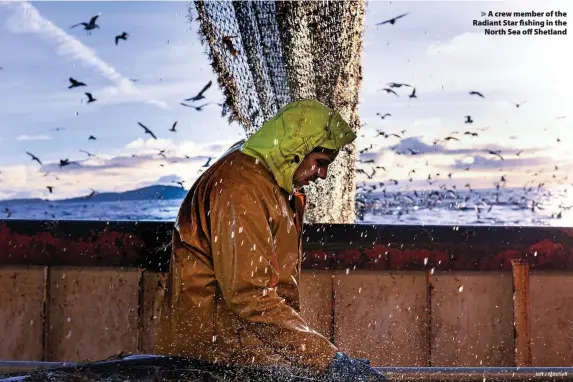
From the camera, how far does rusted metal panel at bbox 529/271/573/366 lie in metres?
4.63

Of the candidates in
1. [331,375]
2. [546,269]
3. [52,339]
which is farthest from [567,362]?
[52,339]

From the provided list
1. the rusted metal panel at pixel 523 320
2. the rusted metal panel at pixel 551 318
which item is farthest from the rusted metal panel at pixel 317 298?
the rusted metal panel at pixel 551 318

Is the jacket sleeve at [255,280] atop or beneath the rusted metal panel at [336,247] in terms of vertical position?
atop

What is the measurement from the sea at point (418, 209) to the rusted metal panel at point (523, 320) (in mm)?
34926

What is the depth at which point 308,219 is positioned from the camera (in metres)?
7.24

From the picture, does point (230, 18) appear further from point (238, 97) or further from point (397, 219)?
point (397, 219)

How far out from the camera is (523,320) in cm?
462

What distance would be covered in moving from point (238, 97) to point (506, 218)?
36.2 meters

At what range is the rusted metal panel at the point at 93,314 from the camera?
4609 millimetres

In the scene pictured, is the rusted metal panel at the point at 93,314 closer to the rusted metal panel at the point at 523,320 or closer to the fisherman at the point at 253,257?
the fisherman at the point at 253,257

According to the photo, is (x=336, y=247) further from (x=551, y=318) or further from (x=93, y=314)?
(x=93, y=314)

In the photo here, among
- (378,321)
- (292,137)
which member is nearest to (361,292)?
(378,321)

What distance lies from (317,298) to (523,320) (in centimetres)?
136

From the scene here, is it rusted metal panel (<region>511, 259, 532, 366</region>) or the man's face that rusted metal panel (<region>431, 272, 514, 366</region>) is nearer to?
rusted metal panel (<region>511, 259, 532, 366</region>)
